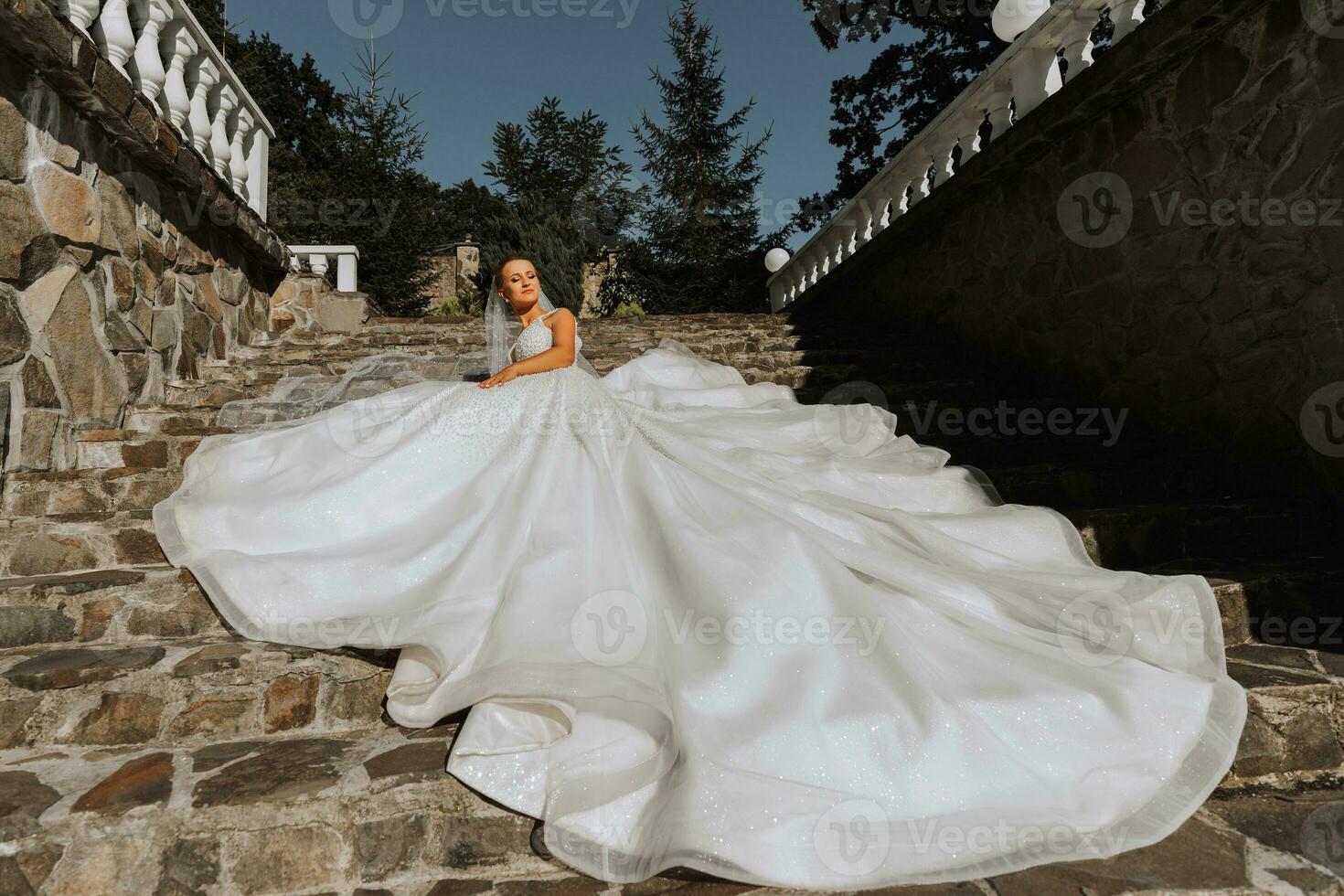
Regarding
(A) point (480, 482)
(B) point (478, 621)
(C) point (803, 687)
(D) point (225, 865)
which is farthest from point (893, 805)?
(A) point (480, 482)

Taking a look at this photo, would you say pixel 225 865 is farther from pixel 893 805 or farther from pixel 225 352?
pixel 225 352

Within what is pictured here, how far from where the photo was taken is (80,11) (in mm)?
3244

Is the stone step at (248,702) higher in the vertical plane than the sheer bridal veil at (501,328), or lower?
lower

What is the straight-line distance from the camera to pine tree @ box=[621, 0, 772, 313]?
567 inches

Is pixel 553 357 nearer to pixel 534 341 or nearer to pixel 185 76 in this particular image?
pixel 534 341

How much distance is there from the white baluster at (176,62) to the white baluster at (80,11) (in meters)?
0.73

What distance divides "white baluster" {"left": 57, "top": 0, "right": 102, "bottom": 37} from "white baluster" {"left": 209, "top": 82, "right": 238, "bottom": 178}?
1.32 metres

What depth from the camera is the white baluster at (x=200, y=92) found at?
14.3ft

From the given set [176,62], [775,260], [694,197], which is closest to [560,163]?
[694,197]

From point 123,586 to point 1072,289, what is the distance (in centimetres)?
481

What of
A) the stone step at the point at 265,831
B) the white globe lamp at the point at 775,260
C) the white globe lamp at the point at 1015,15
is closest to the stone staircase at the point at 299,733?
the stone step at the point at 265,831

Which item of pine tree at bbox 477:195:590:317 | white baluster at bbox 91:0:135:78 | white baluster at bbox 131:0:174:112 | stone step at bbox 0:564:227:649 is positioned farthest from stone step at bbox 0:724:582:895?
pine tree at bbox 477:195:590:317

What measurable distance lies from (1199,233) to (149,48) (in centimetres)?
568

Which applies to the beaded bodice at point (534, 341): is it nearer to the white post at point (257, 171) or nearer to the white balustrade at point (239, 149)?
the white balustrade at point (239, 149)
